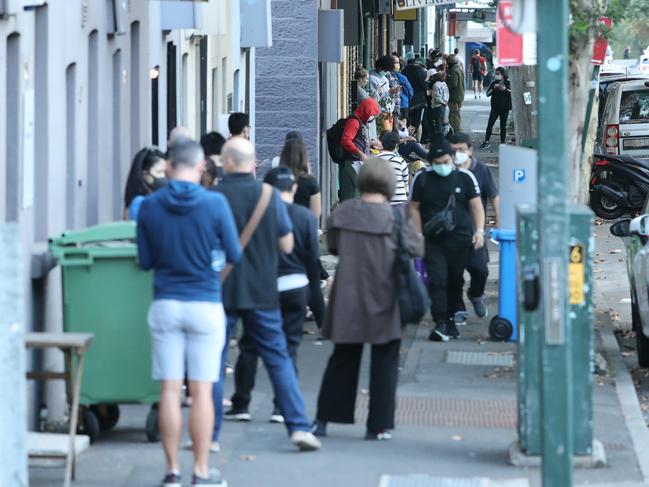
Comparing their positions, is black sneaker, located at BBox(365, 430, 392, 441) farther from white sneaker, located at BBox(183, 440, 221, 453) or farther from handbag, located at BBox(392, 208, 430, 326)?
white sneaker, located at BBox(183, 440, 221, 453)

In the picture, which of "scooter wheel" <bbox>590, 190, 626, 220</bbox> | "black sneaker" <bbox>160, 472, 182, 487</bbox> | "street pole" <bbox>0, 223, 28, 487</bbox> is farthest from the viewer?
"scooter wheel" <bbox>590, 190, 626, 220</bbox>

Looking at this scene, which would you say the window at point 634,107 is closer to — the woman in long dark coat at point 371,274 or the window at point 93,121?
the window at point 93,121

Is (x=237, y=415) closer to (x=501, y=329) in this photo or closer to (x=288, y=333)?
(x=288, y=333)

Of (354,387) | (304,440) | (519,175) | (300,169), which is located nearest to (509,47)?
(519,175)

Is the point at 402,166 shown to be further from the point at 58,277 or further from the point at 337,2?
the point at 337,2

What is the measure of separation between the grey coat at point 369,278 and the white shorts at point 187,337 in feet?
4.83

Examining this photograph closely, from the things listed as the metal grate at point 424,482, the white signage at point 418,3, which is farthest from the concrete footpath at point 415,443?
the white signage at point 418,3

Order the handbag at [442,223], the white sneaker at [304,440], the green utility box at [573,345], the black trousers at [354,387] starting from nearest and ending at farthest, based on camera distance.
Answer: the green utility box at [573,345]
the white sneaker at [304,440]
the black trousers at [354,387]
the handbag at [442,223]

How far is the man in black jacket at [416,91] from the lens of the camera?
119 ft

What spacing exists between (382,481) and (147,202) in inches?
76.6

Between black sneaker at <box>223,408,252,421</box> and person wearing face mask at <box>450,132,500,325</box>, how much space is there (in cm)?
429

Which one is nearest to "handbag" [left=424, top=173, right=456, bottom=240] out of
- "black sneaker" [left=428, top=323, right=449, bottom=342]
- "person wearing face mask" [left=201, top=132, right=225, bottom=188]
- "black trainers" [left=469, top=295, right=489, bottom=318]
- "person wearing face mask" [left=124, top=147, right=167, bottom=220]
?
"black sneaker" [left=428, top=323, right=449, bottom=342]

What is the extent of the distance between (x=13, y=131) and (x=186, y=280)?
204 centimetres

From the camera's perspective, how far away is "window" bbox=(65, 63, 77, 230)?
11.3m
